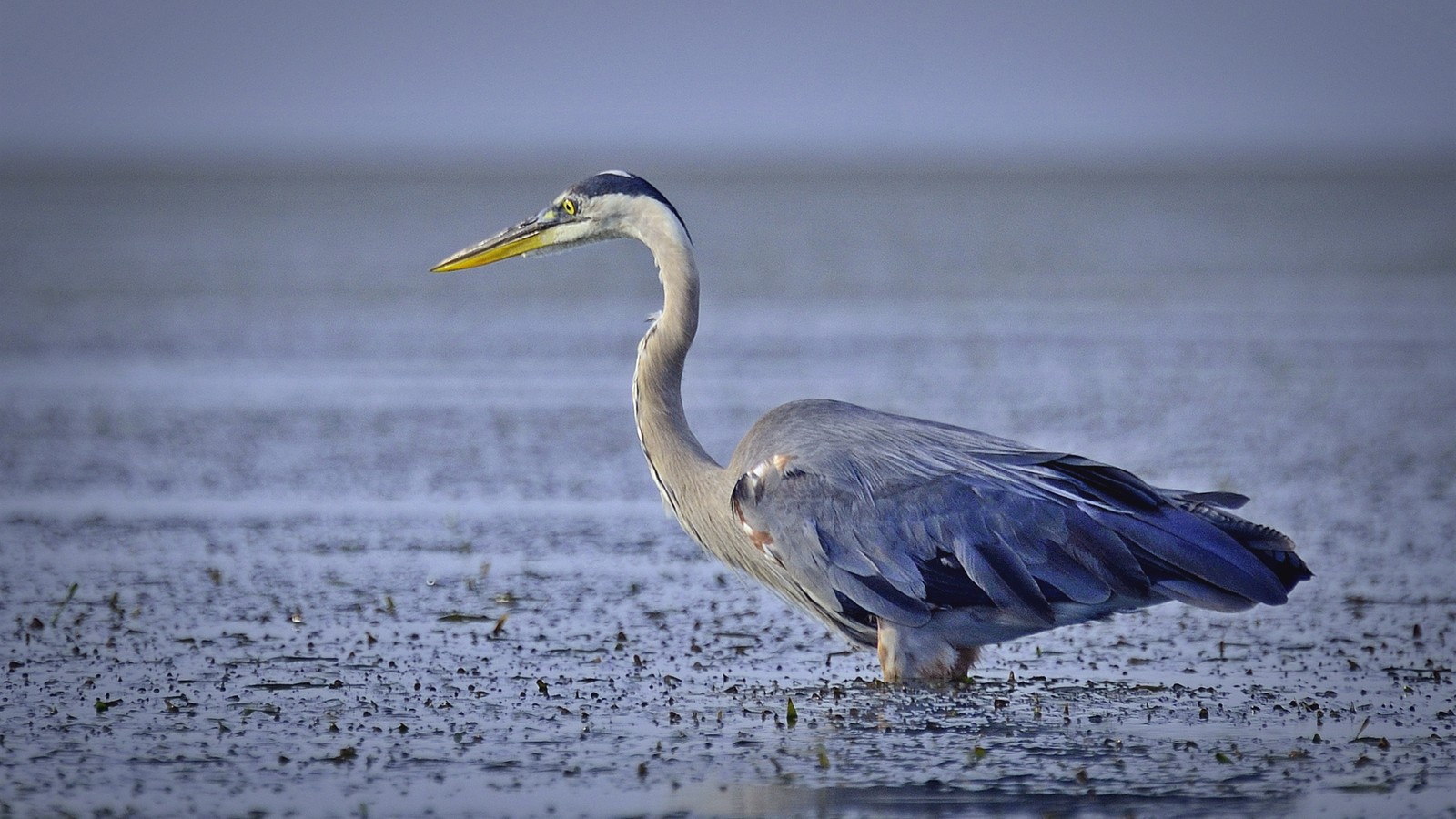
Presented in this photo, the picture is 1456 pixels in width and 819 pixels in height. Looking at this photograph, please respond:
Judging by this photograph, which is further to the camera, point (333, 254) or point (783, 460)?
point (333, 254)

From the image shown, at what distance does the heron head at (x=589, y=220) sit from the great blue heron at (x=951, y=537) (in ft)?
3.14

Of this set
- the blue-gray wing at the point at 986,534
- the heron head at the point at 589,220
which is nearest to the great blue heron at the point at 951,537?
the blue-gray wing at the point at 986,534

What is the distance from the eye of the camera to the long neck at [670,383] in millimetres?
6742

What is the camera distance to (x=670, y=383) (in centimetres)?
686

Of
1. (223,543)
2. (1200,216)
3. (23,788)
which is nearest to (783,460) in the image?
(23,788)

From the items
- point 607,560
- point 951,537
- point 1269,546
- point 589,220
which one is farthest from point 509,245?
point 1269,546

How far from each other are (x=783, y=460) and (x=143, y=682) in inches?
82.9

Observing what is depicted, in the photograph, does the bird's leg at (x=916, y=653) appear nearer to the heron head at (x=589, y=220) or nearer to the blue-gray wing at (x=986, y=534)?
the blue-gray wing at (x=986, y=534)

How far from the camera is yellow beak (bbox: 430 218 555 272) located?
723 centimetres

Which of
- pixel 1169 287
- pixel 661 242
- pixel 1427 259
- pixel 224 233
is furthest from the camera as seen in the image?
pixel 224 233

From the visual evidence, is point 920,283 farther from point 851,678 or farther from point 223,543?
point 851,678

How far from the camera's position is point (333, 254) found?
84.9 feet

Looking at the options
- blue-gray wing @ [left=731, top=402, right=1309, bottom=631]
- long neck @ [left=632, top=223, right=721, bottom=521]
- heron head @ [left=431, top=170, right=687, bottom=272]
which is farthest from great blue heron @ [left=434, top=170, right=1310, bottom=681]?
heron head @ [left=431, top=170, right=687, bottom=272]

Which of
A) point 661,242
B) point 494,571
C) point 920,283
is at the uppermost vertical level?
point 920,283
